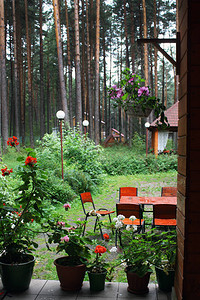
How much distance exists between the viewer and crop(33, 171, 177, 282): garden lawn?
4.21 metres

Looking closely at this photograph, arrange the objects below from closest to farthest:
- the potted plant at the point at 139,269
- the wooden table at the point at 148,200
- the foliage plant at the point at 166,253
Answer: the foliage plant at the point at 166,253 → the potted plant at the point at 139,269 → the wooden table at the point at 148,200

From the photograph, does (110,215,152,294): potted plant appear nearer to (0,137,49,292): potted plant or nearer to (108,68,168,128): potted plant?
(0,137,49,292): potted plant

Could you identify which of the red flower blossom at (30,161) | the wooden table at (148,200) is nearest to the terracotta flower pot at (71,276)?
the red flower blossom at (30,161)

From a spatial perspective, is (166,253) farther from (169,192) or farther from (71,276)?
(169,192)

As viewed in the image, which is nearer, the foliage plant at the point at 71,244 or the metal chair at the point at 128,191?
the foliage plant at the point at 71,244

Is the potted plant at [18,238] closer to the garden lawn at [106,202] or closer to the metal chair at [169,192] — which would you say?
the garden lawn at [106,202]

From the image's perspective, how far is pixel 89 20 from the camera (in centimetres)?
2206

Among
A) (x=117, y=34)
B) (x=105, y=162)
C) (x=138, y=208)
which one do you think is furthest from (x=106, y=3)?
(x=138, y=208)

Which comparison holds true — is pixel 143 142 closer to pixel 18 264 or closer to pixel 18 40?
pixel 18 40

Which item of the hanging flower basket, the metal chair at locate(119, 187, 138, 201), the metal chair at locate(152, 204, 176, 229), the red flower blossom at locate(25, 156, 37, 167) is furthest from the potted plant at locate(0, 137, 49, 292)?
the metal chair at locate(119, 187, 138, 201)

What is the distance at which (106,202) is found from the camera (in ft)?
30.4

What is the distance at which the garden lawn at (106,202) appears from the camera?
4209 mm

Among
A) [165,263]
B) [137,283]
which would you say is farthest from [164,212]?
[137,283]

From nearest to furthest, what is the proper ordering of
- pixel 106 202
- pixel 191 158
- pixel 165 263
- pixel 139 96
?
pixel 191 158, pixel 165 263, pixel 139 96, pixel 106 202
